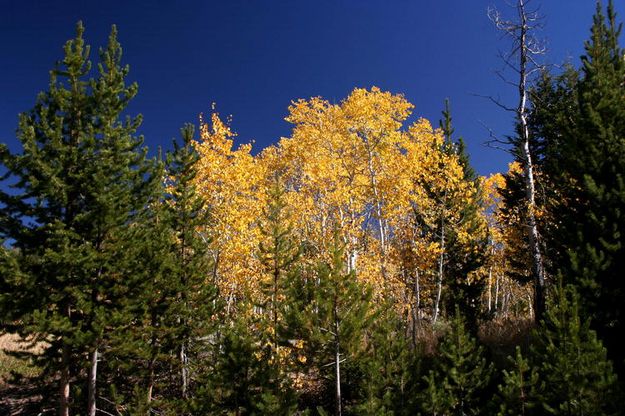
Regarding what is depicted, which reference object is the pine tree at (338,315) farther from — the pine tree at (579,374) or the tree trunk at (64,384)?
the tree trunk at (64,384)

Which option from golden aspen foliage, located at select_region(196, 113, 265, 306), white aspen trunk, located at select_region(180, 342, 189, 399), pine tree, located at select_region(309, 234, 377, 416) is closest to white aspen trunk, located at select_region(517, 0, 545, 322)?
pine tree, located at select_region(309, 234, 377, 416)

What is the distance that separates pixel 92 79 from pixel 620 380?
1580 cm

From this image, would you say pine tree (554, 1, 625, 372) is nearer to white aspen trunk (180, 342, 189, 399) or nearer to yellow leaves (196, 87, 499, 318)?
yellow leaves (196, 87, 499, 318)

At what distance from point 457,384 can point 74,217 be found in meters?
11.5

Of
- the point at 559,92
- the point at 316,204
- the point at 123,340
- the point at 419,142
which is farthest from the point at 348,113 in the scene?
the point at 123,340

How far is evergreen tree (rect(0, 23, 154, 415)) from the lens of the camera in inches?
364

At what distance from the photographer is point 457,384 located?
442 inches

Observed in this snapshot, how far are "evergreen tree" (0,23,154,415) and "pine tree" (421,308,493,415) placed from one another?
28.0 feet

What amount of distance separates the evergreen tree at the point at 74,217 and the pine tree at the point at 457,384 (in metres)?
8.52

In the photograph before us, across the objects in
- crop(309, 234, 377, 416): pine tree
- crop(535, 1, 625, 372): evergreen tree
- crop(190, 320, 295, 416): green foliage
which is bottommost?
crop(190, 320, 295, 416): green foliage

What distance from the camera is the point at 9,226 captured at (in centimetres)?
977

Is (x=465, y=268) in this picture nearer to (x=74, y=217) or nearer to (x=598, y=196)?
(x=598, y=196)

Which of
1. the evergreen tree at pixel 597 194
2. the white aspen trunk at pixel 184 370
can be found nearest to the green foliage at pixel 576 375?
the evergreen tree at pixel 597 194

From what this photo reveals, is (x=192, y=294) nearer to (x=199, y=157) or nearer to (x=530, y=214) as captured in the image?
(x=199, y=157)
